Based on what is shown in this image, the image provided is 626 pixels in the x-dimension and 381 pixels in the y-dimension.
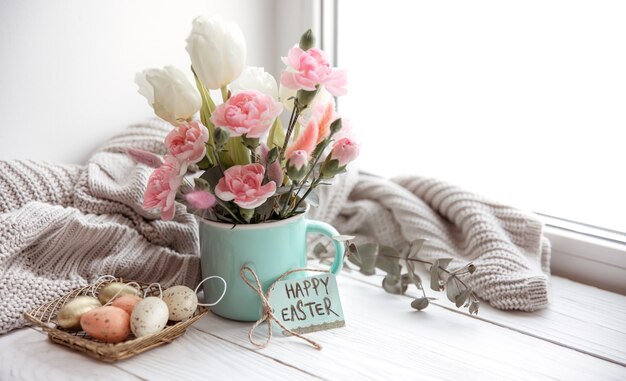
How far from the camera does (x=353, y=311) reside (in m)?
0.98

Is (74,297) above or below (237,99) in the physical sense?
below

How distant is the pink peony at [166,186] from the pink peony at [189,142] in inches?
0.6

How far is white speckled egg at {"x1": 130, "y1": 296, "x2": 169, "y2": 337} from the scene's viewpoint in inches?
32.0

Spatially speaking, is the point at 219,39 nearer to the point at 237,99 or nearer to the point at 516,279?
the point at 237,99

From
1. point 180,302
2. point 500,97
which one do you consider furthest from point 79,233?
point 500,97

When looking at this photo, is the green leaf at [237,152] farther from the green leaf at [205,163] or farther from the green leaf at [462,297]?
the green leaf at [462,297]

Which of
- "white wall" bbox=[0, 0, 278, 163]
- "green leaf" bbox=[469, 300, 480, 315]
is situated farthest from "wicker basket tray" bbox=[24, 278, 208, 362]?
"green leaf" bbox=[469, 300, 480, 315]

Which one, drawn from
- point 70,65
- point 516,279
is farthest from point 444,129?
point 70,65

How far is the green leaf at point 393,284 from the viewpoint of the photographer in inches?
40.8

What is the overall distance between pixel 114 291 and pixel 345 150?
1.19ft

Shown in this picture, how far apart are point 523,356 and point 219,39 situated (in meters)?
0.55

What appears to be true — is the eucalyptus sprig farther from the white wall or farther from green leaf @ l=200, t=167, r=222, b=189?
the white wall

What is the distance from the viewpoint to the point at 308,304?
3.01ft

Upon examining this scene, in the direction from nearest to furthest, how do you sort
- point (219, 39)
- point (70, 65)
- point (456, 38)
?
1. point (219, 39)
2. point (70, 65)
3. point (456, 38)
